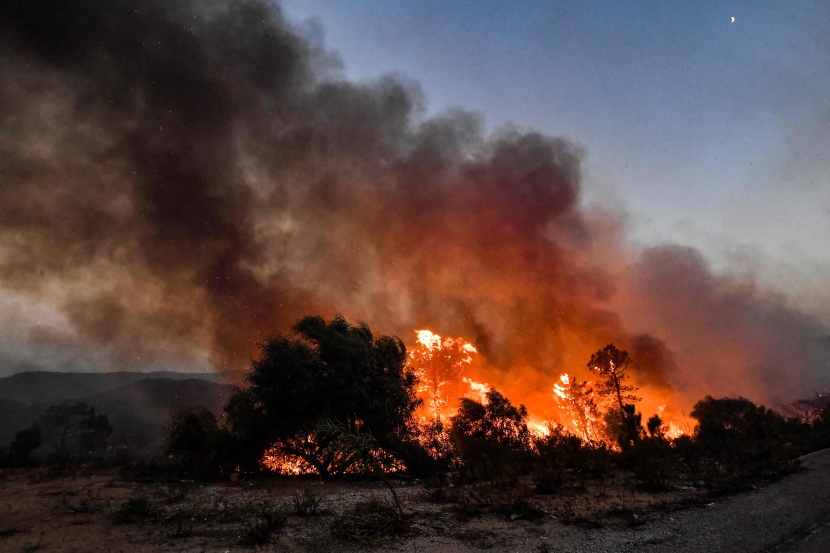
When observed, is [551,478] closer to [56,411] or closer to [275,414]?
[275,414]

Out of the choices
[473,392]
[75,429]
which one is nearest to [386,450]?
[473,392]

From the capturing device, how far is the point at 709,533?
9430 mm

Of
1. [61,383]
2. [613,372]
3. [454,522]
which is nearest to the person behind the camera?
[454,522]

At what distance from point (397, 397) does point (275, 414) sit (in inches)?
285

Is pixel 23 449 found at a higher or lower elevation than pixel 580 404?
lower

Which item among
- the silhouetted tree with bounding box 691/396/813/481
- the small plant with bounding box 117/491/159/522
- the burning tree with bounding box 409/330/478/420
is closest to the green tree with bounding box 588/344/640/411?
the silhouetted tree with bounding box 691/396/813/481

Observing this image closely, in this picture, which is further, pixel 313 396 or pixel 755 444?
pixel 313 396

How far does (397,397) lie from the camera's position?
24469 mm

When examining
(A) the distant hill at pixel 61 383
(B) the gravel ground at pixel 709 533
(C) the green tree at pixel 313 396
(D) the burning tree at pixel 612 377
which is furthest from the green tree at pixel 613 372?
(A) the distant hill at pixel 61 383

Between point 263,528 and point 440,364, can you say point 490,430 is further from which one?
point 440,364

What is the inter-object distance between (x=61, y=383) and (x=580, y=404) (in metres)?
142

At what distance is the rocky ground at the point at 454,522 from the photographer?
374 inches

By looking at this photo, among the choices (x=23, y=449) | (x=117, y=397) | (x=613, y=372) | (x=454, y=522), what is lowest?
(x=454, y=522)

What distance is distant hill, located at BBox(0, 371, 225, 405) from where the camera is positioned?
108 metres
